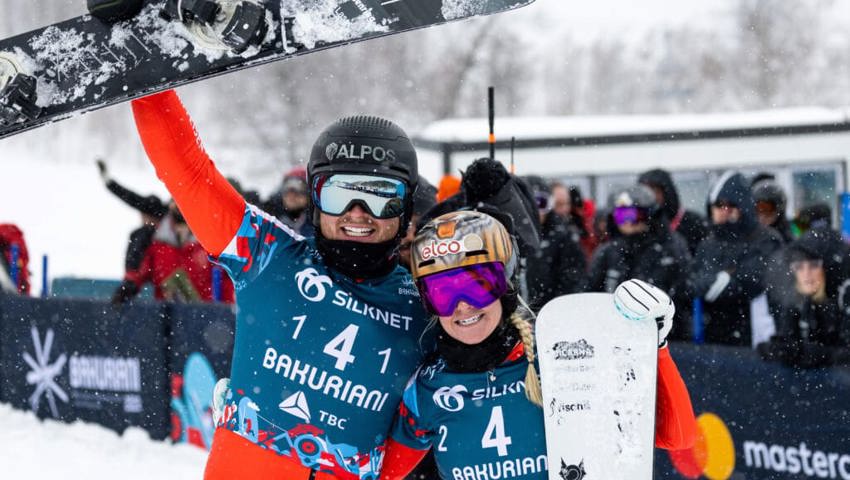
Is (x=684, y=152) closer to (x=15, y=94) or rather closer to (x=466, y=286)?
(x=466, y=286)

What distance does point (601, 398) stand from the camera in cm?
274

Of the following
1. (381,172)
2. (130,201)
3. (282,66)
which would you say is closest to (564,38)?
(282,66)

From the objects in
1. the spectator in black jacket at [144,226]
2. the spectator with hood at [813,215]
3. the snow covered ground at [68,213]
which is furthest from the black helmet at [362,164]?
the snow covered ground at [68,213]

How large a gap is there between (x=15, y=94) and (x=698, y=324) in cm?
378

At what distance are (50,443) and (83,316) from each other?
1067 mm

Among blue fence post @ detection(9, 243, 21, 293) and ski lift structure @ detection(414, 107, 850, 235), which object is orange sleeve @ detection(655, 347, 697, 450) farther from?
ski lift structure @ detection(414, 107, 850, 235)

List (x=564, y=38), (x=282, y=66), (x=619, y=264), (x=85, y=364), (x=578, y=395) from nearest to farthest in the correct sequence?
(x=578, y=395)
(x=619, y=264)
(x=85, y=364)
(x=282, y=66)
(x=564, y=38)

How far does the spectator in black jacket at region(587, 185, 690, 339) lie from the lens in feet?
18.0

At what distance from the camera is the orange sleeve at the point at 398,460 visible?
2.99 meters

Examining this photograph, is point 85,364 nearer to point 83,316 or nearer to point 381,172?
point 83,316

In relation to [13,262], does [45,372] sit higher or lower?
lower

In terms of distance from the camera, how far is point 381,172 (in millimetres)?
2896

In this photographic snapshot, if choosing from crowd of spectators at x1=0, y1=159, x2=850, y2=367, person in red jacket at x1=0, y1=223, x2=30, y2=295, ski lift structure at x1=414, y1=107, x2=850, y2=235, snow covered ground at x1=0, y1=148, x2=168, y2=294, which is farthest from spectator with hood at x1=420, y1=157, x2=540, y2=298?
snow covered ground at x1=0, y1=148, x2=168, y2=294

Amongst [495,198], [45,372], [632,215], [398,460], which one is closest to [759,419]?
[632,215]
